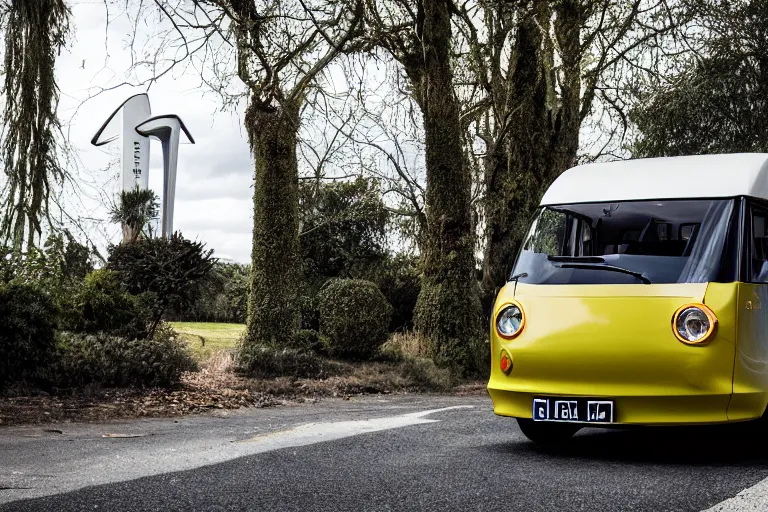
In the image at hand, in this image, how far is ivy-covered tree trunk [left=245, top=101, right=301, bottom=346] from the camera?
1798 cm

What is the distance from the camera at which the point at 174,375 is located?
14.3 m

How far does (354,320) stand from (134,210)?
584 inches

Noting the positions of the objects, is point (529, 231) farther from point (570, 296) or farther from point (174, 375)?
point (174, 375)

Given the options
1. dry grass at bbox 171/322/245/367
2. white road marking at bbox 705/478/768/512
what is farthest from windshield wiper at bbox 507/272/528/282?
dry grass at bbox 171/322/245/367

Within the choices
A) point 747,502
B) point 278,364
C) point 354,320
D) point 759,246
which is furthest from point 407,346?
point 747,502

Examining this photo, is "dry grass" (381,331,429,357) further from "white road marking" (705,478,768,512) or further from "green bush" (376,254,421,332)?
"white road marking" (705,478,768,512)

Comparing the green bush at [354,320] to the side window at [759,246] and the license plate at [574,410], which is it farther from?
the side window at [759,246]

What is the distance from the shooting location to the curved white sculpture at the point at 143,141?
110ft

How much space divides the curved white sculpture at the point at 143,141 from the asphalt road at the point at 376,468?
78.9 ft

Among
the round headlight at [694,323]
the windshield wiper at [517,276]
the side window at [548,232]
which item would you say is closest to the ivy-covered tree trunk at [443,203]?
the side window at [548,232]

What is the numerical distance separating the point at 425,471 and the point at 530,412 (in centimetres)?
123

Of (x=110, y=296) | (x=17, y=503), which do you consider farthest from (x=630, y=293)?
(x=110, y=296)

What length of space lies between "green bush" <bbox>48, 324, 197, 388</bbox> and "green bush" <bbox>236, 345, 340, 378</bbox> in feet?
6.18

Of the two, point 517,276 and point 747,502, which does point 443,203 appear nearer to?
point 517,276
